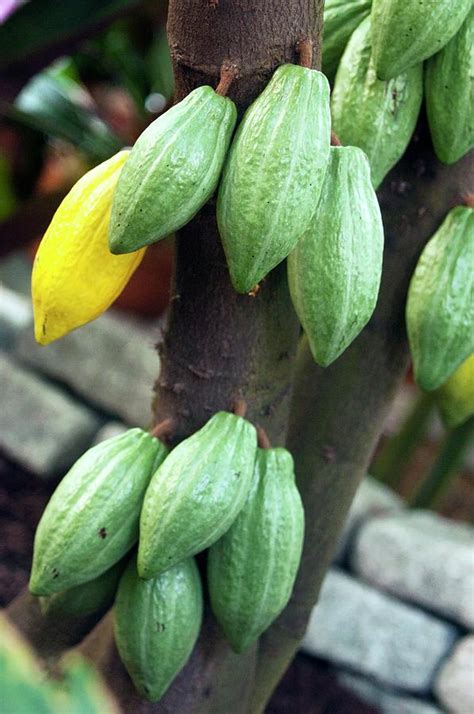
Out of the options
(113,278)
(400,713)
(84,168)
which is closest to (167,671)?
(113,278)

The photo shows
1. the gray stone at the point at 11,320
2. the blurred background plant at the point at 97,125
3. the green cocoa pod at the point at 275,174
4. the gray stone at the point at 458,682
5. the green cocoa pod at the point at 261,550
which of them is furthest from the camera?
the gray stone at the point at 11,320

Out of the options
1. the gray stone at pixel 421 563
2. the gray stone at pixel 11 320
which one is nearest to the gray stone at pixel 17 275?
the gray stone at pixel 11 320

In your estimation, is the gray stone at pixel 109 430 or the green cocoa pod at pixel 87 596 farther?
the gray stone at pixel 109 430

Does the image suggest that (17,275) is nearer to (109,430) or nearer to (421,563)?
(109,430)

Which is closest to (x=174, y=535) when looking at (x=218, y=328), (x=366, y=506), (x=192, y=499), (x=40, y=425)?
(x=192, y=499)

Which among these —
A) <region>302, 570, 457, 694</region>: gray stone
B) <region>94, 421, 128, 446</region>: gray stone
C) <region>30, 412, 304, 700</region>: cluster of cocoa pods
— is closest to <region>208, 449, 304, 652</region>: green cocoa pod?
<region>30, 412, 304, 700</region>: cluster of cocoa pods

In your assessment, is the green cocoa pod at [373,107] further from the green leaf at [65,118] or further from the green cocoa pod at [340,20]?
the green leaf at [65,118]

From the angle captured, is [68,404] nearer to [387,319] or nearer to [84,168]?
[84,168]
